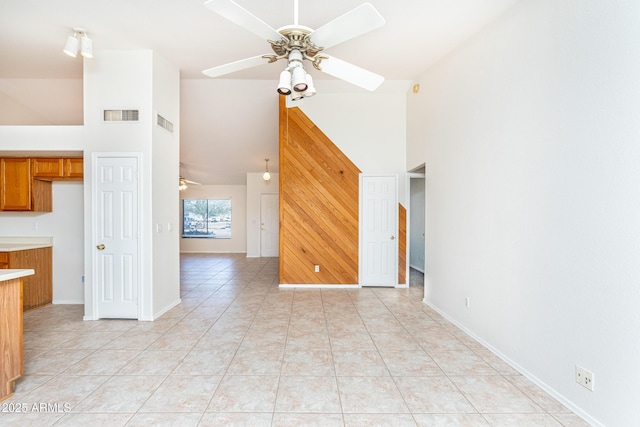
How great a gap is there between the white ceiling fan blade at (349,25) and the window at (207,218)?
32.5 ft

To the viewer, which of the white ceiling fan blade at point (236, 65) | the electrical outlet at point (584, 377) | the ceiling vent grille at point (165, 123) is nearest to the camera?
the electrical outlet at point (584, 377)

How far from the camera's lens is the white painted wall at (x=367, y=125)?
5.83 m

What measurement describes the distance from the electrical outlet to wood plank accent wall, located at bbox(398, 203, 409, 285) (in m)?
3.76

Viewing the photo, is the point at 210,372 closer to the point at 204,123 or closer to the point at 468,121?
the point at 468,121

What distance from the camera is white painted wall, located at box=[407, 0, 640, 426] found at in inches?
73.8

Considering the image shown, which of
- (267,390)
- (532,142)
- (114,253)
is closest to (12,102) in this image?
(114,253)

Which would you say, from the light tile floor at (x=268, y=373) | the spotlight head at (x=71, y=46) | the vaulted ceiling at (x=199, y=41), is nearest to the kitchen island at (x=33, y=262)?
the light tile floor at (x=268, y=373)

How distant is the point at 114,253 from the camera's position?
404cm

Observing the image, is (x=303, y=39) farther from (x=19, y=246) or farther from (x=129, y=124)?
(x=19, y=246)

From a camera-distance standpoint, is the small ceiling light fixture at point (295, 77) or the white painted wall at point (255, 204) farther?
the white painted wall at point (255, 204)

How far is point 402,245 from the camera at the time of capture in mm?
5918

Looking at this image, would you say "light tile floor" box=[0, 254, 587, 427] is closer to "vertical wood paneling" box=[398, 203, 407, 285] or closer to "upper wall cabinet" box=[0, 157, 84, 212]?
"vertical wood paneling" box=[398, 203, 407, 285]

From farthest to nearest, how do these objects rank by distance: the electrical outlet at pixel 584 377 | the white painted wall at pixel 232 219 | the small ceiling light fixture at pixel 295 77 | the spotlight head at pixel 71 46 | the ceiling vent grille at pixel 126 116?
the white painted wall at pixel 232 219 → the ceiling vent grille at pixel 126 116 → the spotlight head at pixel 71 46 → the small ceiling light fixture at pixel 295 77 → the electrical outlet at pixel 584 377

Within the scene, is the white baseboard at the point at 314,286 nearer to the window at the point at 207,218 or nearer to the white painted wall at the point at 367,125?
the white painted wall at the point at 367,125
